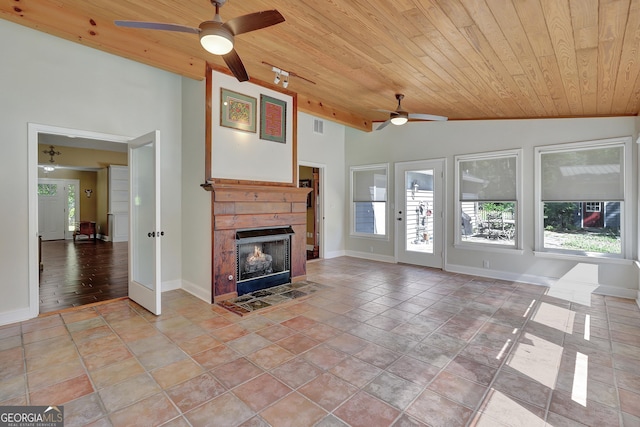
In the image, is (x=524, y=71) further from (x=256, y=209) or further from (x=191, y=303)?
(x=191, y=303)

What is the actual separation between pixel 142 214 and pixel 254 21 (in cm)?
293

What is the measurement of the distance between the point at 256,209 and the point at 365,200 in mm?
3363

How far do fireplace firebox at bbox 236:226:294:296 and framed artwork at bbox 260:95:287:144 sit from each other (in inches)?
56.3

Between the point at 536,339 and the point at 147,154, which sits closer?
the point at 536,339

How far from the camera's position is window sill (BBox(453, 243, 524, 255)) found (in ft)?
16.6

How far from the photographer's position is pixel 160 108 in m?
4.39

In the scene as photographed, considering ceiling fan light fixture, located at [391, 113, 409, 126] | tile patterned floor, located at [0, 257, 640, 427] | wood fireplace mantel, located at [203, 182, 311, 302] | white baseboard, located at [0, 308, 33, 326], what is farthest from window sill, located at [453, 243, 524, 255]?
white baseboard, located at [0, 308, 33, 326]

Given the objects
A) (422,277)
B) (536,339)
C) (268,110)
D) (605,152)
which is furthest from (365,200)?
(536,339)

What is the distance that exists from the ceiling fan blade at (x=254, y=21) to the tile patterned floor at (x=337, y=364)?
8.31 feet

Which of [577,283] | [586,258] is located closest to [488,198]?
[586,258]

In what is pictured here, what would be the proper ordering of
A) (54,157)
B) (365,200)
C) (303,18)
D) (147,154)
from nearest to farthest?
1. (303,18)
2. (147,154)
3. (365,200)
4. (54,157)

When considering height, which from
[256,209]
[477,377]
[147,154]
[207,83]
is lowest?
[477,377]

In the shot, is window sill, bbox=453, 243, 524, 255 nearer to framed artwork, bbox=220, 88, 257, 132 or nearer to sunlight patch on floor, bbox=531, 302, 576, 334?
sunlight patch on floor, bbox=531, 302, 576, 334

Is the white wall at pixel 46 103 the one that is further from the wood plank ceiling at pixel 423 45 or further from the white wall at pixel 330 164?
the white wall at pixel 330 164
